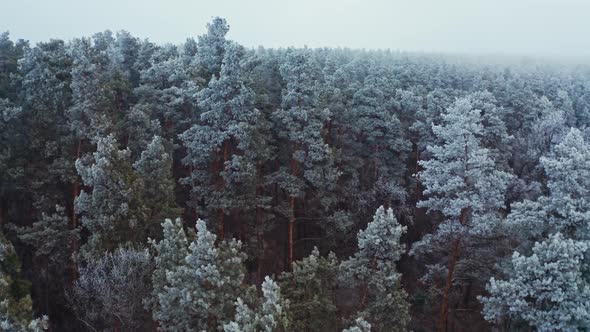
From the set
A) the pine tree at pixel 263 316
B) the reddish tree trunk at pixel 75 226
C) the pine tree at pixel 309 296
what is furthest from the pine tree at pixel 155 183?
the pine tree at pixel 263 316

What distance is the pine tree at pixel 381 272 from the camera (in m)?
17.6

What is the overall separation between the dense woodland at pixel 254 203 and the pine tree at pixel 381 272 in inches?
2.9

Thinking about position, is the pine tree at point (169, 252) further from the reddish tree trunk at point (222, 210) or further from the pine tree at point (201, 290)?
the reddish tree trunk at point (222, 210)

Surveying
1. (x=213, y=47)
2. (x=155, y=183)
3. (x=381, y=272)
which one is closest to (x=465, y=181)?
→ (x=381, y=272)

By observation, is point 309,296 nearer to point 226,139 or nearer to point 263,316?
point 263,316

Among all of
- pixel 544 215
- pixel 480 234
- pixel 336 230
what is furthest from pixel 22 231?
pixel 544 215

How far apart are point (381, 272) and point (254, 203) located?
12146mm

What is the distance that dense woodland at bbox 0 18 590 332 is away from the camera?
1714cm

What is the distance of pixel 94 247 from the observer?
2105 cm

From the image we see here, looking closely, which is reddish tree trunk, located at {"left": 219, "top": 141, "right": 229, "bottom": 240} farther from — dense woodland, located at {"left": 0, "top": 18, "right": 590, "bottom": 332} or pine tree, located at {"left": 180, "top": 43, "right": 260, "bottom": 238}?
dense woodland, located at {"left": 0, "top": 18, "right": 590, "bottom": 332}

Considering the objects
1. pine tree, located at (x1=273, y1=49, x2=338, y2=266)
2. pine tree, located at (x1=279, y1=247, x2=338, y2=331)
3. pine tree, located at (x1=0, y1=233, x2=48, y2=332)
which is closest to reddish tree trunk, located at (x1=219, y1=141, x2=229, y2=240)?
pine tree, located at (x1=273, y1=49, x2=338, y2=266)

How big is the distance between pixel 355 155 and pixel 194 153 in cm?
1397

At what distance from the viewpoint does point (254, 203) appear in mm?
28375

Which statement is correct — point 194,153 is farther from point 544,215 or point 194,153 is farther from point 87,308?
point 544,215
